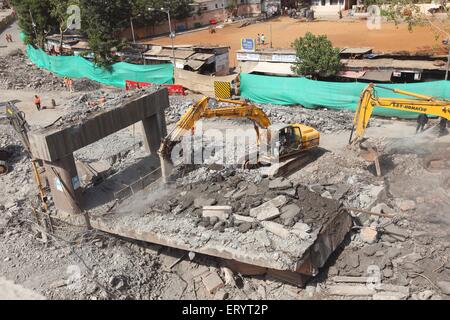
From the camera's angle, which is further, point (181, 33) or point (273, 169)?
point (181, 33)

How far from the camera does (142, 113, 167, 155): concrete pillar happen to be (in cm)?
2005

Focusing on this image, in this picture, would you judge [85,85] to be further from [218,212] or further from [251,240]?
[251,240]

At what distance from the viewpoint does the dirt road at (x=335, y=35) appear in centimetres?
4272

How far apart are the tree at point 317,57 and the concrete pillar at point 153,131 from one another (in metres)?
13.9

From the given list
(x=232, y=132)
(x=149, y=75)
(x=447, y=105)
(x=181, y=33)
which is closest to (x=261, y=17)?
(x=181, y=33)

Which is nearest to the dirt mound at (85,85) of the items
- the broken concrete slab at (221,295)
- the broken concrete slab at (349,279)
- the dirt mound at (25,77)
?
the dirt mound at (25,77)

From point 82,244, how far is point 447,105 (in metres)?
15.6

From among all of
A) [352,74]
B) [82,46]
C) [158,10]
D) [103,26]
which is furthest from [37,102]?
[158,10]

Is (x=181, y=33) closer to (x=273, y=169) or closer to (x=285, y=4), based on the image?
(x=285, y=4)

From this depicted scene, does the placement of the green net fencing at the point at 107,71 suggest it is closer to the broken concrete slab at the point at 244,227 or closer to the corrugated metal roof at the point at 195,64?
the corrugated metal roof at the point at 195,64

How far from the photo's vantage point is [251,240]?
1354 centimetres

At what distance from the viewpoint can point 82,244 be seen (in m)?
15.2

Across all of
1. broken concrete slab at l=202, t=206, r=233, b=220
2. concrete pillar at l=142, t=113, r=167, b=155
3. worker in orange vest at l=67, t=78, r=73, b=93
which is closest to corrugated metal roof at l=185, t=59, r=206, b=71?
worker in orange vest at l=67, t=78, r=73, b=93
